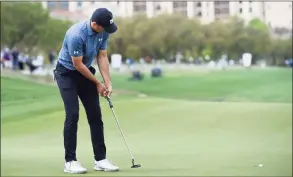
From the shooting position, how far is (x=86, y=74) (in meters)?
3.02

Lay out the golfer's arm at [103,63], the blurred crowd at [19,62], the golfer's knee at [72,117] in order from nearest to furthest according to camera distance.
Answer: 1. the golfer's arm at [103,63]
2. the golfer's knee at [72,117]
3. the blurred crowd at [19,62]

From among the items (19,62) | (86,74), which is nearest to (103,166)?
(86,74)

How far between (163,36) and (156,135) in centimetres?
261

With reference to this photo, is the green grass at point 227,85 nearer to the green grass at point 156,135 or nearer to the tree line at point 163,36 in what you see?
the green grass at point 156,135

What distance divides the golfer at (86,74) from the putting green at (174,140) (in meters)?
0.68

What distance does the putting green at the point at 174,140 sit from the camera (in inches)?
251

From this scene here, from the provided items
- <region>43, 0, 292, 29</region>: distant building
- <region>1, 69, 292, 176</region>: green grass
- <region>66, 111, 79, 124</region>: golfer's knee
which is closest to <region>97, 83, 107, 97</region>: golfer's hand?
<region>66, 111, 79, 124</region>: golfer's knee

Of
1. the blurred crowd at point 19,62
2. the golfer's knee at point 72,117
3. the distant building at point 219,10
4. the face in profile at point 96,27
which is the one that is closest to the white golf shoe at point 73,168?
the golfer's knee at point 72,117

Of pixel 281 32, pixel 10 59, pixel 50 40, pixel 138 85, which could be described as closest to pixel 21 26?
pixel 50 40

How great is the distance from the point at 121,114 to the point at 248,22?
5.66m

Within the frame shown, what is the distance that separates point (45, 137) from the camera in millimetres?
10141

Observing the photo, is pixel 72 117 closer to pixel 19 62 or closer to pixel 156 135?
pixel 19 62

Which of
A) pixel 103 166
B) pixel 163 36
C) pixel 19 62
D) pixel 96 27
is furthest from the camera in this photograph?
pixel 163 36

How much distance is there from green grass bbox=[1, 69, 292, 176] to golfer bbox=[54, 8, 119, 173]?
1.25ft
